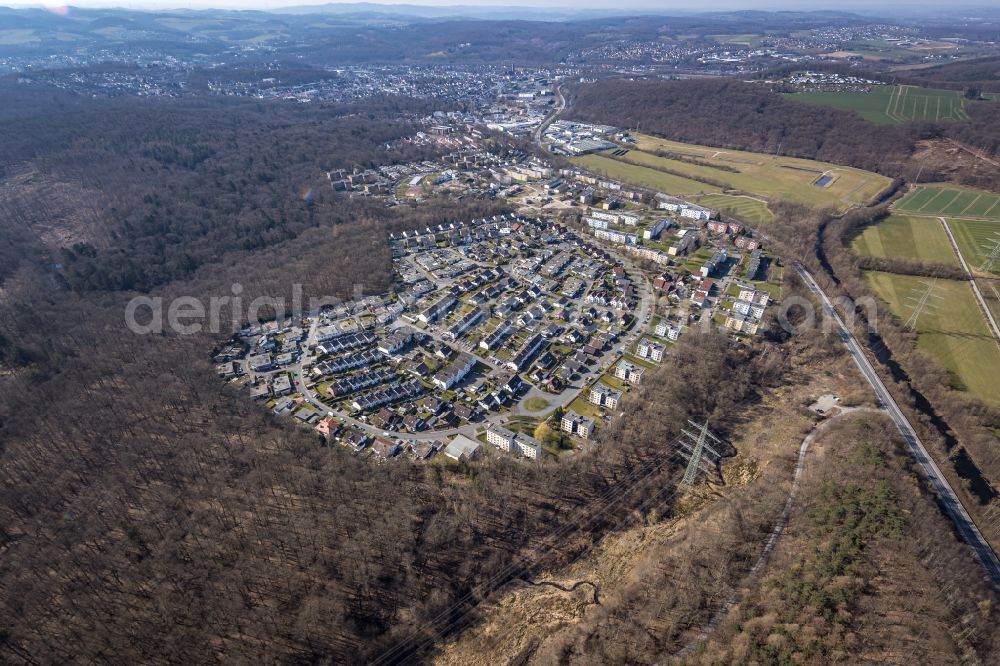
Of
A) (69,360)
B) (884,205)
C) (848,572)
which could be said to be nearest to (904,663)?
(848,572)

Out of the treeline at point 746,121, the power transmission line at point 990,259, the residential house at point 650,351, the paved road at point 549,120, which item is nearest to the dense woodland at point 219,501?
the residential house at point 650,351

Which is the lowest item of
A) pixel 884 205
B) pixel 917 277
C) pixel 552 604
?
pixel 552 604

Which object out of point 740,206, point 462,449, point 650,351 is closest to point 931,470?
point 650,351

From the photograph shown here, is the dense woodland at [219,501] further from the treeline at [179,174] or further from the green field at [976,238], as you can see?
the green field at [976,238]

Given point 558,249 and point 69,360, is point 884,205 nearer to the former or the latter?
point 558,249

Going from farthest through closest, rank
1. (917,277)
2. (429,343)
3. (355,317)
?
(917,277) → (355,317) → (429,343)
